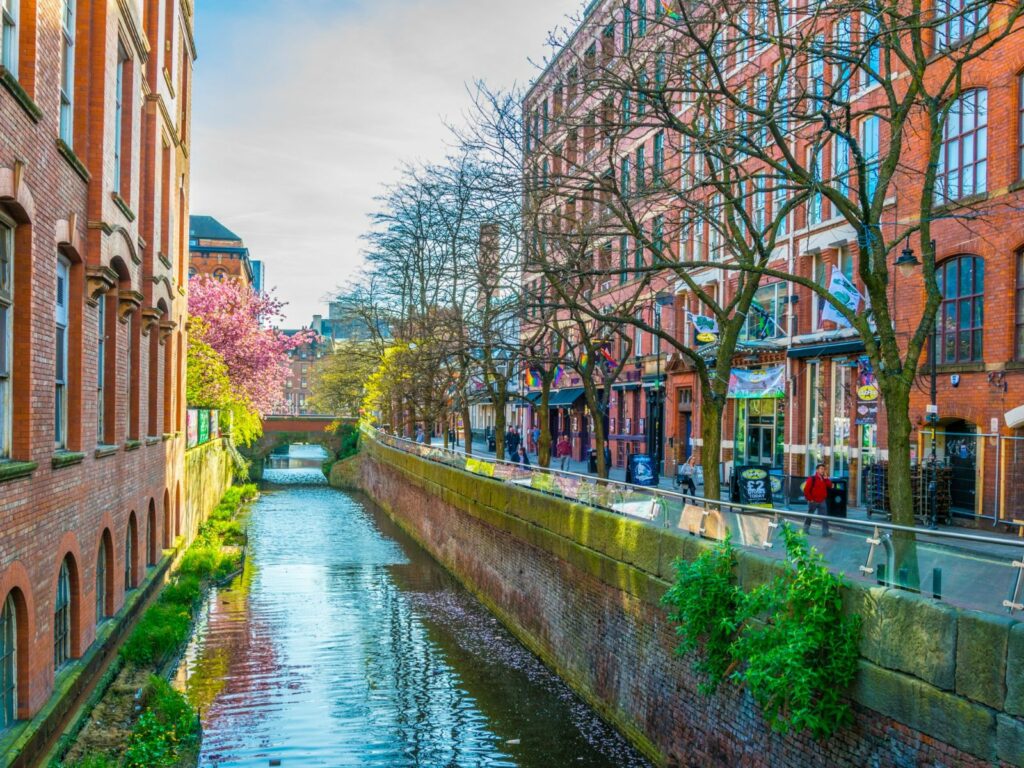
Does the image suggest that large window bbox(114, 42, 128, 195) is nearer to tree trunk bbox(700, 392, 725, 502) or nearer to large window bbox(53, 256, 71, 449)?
large window bbox(53, 256, 71, 449)

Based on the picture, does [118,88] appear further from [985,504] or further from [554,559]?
[985,504]

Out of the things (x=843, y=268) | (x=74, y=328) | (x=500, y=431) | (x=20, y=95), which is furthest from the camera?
(x=500, y=431)

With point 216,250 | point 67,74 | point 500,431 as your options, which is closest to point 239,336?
point 500,431

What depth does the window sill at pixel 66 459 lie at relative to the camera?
32.7 feet

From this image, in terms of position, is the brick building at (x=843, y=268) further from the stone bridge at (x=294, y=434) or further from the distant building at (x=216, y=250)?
the distant building at (x=216, y=250)

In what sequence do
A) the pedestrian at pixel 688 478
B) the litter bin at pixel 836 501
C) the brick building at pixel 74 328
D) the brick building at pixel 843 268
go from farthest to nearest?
the pedestrian at pixel 688 478, the litter bin at pixel 836 501, the brick building at pixel 843 268, the brick building at pixel 74 328

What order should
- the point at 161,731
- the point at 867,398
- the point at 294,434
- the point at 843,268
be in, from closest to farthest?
the point at 161,731 → the point at 867,398 → the point at 843,268 → the point at 294,434

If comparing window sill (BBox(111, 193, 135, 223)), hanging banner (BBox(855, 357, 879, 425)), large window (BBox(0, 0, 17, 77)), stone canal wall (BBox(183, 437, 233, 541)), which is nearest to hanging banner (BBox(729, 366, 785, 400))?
hanging banner (BBox(855, 357, 879, 425))

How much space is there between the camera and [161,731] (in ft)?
37.8

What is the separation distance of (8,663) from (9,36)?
17.2 ft

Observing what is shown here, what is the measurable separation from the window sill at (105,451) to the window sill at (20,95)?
4.75 meters

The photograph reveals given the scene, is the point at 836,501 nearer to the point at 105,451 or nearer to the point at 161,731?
the point at 161,731

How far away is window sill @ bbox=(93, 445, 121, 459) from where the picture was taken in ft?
40.8

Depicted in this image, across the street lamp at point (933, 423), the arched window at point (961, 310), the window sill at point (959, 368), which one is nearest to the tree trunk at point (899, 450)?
the street lamp at point (933, 423)
